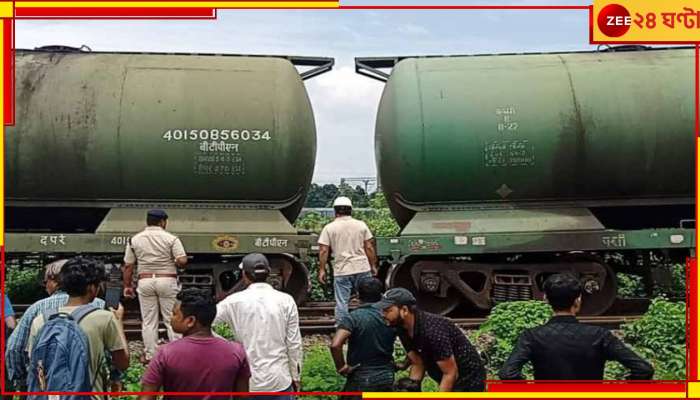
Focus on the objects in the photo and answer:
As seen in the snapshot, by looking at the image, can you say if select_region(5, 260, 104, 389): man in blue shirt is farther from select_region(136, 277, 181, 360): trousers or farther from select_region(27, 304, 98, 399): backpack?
select_region(136, 277, 181, 360): trousers

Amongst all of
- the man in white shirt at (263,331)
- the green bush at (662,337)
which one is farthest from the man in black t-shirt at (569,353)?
the green bush at (662,337)

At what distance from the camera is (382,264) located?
10.7 meters

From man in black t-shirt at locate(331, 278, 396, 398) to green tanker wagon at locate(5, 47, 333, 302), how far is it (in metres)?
4.87

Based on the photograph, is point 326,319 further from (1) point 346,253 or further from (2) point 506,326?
(2) point 506,326

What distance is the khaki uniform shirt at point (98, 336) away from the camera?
412 cm

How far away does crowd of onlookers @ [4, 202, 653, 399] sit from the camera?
12.7 feet

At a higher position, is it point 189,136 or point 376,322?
point 189,136

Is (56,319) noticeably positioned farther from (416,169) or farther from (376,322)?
(416,169)

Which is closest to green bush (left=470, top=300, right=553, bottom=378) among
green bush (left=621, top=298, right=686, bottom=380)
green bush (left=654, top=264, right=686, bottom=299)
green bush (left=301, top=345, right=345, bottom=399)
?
green bush (left=621, top=298, right=686, bottom=380)

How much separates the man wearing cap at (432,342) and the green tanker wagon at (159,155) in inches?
207

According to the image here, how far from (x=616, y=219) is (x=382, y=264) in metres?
3.32

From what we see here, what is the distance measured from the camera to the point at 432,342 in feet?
14.3

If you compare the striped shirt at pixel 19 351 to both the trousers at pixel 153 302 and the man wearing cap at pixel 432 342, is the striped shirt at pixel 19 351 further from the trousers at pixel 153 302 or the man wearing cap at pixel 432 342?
the trousers at pixel 153 302

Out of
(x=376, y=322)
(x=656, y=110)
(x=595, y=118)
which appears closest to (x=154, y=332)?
(x=376, y=322)
